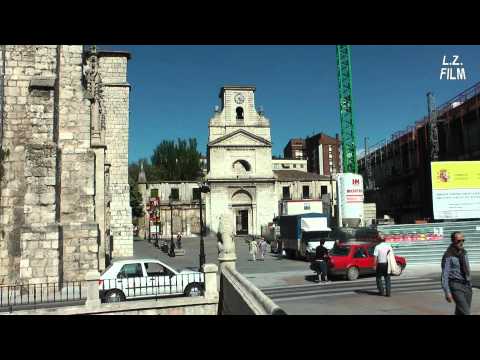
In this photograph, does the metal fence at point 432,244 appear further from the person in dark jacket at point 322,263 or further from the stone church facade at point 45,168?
the stone church facade at point 45,168

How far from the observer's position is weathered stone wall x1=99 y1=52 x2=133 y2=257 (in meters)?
30.0

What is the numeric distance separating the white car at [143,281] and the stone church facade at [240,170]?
1622 inches

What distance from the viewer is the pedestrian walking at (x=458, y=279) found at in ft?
23.3

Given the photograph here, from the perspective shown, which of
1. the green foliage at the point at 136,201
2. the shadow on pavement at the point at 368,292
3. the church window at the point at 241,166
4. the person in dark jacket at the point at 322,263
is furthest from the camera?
the church window at the point at 241,166

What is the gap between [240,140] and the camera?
187ft

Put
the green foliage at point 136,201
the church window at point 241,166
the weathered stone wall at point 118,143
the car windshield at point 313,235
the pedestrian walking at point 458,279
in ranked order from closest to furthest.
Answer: the pedestrian walking at point 458,279 < the car windshield at point 313,235 < the weathered stone wall at point 118,143 < the green foliage at point 136,201 < the church window at point 241,166

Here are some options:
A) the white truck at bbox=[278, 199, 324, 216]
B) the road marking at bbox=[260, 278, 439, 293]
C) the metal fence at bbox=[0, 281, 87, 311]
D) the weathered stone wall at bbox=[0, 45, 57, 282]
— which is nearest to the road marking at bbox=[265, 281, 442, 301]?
the road marking at bbox=[260, 278, 439, 293]

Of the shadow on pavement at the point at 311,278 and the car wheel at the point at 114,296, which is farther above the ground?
the car wheel at the point at 114,296

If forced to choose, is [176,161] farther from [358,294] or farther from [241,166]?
[358,294]

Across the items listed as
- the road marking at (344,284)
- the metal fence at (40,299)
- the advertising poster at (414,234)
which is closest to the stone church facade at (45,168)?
the metal fence at (40,299)

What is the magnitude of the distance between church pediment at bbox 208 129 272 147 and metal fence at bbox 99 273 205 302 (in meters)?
43.0

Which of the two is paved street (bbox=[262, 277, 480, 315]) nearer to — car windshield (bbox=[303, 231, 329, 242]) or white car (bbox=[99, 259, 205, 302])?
white car (bbox=[99, 259, 205, 302])
